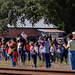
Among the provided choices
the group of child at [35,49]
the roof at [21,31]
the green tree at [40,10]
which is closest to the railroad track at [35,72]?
the group of child at [35,49]

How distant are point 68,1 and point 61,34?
42.4 ft

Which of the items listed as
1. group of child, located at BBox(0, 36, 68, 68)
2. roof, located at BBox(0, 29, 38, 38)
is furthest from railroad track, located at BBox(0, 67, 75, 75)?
roof, located at BBox(0, 29, 38, 38)

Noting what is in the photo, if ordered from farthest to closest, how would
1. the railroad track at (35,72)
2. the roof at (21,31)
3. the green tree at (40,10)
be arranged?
1. the roof at (21,31)
2. the green tree at (40,10)
3. the railroad track at (35,72)

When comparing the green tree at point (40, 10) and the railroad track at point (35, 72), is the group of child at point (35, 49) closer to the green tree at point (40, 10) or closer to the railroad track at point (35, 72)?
the green tree at point (40, 10)

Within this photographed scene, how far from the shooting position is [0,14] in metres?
23.2

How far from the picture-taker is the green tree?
18594 millimetres

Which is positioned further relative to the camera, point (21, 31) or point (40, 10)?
point (21, 31)

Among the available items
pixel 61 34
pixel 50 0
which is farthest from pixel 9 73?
pixel 61 34

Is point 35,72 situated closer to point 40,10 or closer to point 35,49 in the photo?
point 35,49

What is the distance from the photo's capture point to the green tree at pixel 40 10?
18594 millimetres

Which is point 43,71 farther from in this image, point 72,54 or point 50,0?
point 50,0

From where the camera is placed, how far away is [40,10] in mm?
19031

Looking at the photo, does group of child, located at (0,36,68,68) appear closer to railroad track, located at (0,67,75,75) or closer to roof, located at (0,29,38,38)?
railroad track, located at (0,67,75,75)

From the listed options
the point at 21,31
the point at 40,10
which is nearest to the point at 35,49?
the point at 40,10
